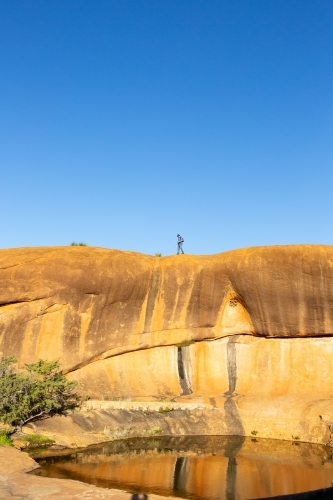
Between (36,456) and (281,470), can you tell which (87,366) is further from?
(281,470)

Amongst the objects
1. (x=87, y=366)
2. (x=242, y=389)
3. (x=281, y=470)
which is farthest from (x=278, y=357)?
(x=87, y=366)

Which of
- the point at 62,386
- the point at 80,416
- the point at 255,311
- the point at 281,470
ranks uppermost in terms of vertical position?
the point at 255,311

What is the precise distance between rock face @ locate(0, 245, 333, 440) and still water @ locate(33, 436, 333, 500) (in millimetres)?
2575

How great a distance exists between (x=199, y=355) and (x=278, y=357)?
415 cm

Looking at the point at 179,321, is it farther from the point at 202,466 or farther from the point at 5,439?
the point at 5,439

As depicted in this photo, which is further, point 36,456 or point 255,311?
point 255,311

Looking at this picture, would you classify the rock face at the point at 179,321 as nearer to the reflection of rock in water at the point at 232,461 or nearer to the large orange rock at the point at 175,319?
the large orange rock at the point at 175,319

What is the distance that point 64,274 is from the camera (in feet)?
79.5

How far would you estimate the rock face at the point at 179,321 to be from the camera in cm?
2411

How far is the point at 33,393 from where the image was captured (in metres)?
20.8

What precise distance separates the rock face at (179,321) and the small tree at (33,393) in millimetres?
1699

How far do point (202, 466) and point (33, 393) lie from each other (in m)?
7.72

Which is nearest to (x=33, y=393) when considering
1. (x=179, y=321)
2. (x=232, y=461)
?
(x=179, y=321)

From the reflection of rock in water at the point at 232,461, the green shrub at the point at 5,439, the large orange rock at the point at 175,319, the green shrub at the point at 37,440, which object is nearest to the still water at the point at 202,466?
the reflection of rock in water at the point at 232,461
